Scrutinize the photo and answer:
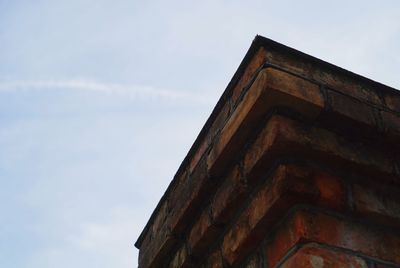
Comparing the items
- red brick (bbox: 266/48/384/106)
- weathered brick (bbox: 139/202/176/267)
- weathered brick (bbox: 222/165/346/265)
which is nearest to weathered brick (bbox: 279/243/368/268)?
weathered brick (bbox: 222/165/346/265)

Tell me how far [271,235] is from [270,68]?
389 mm

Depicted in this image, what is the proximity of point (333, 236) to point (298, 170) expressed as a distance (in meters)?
0.16

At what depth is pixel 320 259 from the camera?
93 centimetres

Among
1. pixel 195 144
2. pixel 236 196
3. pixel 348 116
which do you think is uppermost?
pixel 195 144

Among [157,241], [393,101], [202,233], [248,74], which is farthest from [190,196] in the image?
[393,101]

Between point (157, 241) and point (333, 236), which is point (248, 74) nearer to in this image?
point (333, 236)

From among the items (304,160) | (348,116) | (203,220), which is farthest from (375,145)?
(203,220)

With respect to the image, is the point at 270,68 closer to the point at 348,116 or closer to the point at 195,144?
the point at 348,116

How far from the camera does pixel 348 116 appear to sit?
1.11 metres

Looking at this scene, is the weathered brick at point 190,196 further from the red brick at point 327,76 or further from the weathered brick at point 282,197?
the red brick at point 327,76

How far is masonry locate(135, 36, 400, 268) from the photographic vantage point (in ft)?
3.28

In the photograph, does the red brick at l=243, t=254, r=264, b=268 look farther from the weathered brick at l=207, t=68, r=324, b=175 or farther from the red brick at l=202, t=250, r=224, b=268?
the weathered brick at l=207, t=68, r=324, b=175

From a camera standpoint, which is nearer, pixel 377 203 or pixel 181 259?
pixel 377 203

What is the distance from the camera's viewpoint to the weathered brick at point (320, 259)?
92 centimetres
